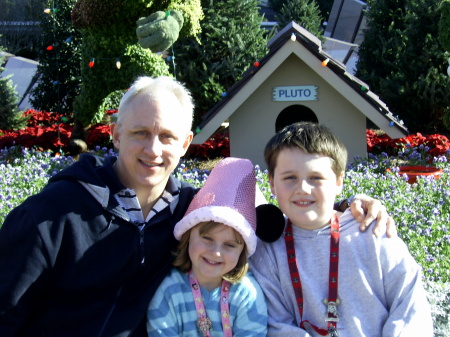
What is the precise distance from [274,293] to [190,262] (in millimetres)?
388

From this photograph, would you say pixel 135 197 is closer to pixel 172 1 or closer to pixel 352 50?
pixel 172 1

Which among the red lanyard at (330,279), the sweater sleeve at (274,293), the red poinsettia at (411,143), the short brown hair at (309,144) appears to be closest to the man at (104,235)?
the red lanyard at (330,279)

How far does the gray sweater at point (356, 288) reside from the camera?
2.19 meters

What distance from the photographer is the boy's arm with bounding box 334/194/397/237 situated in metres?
2.29

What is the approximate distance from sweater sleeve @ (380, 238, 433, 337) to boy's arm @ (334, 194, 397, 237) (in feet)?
0.16

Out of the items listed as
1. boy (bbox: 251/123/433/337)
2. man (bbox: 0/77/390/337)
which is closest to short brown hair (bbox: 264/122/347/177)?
boy (bbox: 251/123/433/337)

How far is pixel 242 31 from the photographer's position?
417 inches

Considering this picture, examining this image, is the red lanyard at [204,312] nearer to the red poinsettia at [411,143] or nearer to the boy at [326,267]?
the boy at [326,267]

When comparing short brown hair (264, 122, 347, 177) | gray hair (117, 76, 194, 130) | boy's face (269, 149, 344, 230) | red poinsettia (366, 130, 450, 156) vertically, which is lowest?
red poinsettia (366, 130, 450, 156)

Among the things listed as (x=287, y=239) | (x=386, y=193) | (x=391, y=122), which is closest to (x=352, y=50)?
(x=391, y=122)

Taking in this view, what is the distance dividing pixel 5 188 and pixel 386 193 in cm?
352

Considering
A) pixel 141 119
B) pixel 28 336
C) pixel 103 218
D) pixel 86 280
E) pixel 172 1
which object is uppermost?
pixel 172 1

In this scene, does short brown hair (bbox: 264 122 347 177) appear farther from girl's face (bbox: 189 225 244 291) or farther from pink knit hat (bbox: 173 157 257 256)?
girl's face (bbox: 189 225 244 291)

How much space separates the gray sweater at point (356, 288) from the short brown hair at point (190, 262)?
0.33 feet
